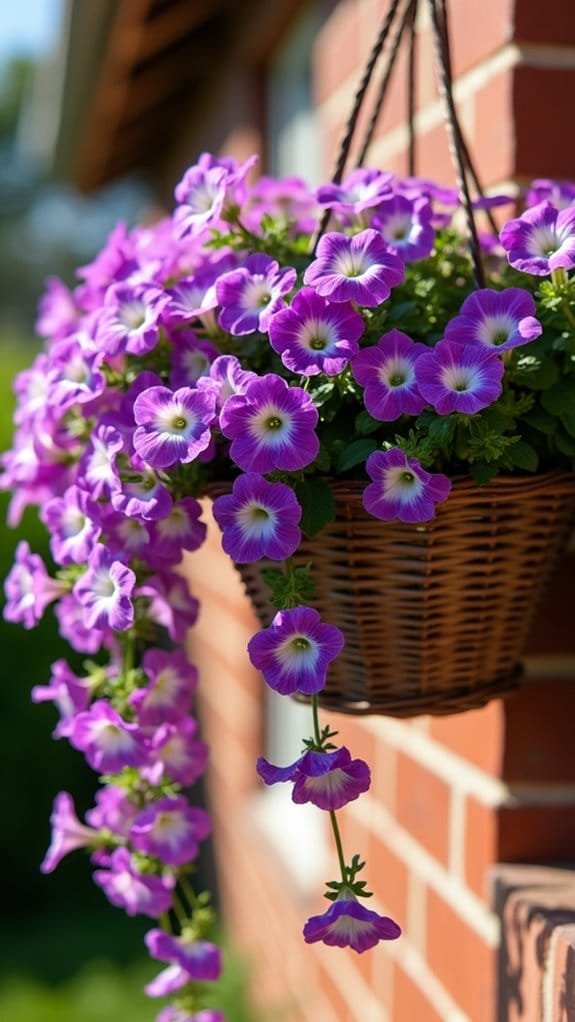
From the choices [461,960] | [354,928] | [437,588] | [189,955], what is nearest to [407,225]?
[437,588]

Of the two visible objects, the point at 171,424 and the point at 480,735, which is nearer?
the point at 171,424

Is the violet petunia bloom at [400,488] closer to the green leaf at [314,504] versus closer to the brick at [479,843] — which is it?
the green leaf at [314,504]

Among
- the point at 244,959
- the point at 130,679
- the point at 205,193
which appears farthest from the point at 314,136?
the point at 244,959

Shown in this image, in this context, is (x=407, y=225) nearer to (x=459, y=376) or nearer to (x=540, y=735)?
(x=459, y=376)

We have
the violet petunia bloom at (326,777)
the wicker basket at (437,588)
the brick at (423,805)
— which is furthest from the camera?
the brick at (423,805)

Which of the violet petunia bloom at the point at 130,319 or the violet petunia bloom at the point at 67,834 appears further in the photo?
the violet petunia bloom at the point at 67,834

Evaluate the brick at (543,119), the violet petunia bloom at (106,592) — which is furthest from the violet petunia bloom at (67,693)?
the brick at (543,119)
